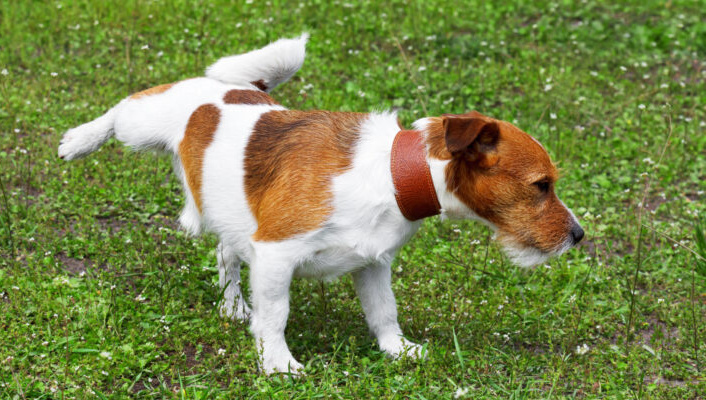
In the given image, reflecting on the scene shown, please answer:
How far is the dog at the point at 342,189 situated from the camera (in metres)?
4.10

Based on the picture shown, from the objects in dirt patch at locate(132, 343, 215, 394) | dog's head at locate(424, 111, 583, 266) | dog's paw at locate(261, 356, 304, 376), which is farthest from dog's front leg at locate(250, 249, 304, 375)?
dog's head at locate(424, 111, 583, 266)

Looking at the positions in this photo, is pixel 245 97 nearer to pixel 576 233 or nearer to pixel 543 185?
pixel 543 185

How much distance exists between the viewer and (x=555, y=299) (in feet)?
18.6

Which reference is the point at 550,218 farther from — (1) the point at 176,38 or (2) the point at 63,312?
(1) the point at 176,38

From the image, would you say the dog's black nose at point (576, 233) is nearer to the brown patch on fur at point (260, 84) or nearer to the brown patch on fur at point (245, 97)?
the brown patch on fur at point (245, 97)

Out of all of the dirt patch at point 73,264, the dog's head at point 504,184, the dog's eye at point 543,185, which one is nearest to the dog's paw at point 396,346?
the dog's head at point 504,184

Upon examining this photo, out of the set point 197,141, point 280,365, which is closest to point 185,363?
point 280,365

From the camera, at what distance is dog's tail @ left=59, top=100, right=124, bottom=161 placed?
563cm

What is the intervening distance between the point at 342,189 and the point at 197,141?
46.0 inches

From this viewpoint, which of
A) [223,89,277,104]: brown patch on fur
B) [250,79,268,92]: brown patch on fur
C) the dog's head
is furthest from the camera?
[250,79,268,92]: brown patch on fur

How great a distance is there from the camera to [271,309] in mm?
4496

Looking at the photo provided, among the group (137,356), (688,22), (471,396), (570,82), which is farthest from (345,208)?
(688,22)

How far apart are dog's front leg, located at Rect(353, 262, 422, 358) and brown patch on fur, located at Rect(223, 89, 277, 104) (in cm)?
121

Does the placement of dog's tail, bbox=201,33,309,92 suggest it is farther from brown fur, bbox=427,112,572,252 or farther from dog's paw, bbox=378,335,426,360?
dog's paw, bbox=378,335,426,360
